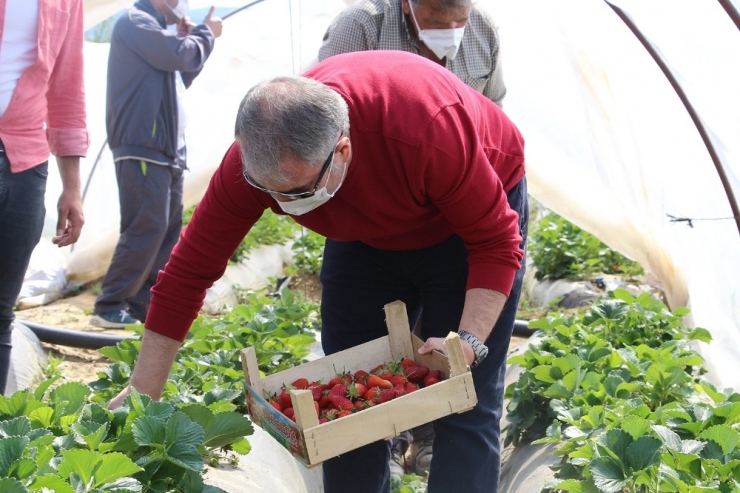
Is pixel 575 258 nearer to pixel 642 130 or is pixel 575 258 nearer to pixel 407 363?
pixel 642 130

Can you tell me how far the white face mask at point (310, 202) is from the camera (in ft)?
7.06

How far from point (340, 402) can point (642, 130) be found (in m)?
2.90

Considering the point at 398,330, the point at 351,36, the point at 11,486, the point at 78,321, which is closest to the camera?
the point at 11,486

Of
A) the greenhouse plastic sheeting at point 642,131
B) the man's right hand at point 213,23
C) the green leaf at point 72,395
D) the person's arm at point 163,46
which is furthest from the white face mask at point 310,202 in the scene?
the man's right hand at point 213,23

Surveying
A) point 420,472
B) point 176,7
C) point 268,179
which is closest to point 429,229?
point 268,179

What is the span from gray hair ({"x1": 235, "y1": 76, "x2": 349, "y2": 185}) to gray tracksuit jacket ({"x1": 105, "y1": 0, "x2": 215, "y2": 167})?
3435 mm

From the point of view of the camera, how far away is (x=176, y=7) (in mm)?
5406

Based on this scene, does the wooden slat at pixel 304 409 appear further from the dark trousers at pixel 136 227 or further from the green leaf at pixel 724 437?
the dark trousers at pixel 136 227

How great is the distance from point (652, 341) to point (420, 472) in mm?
1090

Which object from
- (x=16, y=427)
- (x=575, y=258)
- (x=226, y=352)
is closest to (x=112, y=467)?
(x=16, y=427)

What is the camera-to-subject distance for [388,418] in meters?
2.19

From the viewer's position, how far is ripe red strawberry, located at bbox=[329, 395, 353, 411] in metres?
2.31

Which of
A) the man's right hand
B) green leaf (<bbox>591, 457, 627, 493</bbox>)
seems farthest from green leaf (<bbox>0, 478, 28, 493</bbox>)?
the man's right hand

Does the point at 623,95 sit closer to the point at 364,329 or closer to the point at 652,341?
the point at 652,341
